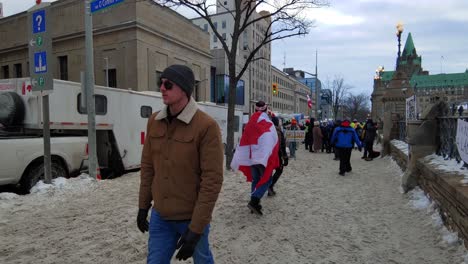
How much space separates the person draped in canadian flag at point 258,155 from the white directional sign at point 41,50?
4.26 meters

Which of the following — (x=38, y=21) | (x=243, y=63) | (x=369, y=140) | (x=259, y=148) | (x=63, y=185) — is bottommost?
(x=63, y=185)

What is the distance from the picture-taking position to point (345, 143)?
1077 cm

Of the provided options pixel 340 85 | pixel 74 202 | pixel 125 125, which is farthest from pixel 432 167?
pixel 340 85

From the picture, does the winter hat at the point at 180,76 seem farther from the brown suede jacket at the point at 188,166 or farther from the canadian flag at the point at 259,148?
the canadian flag at the point at 259,148

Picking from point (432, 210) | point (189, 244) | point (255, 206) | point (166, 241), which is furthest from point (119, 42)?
point (189, 244)

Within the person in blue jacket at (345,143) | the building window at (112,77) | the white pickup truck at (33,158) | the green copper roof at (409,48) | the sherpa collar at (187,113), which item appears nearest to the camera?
the sherpa collar at (187,113)

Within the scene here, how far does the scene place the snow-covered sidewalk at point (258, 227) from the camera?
435cm

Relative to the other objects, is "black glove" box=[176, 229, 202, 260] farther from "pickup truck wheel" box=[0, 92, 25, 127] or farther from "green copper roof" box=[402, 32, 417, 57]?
"green copper roof" box=[402, 32, 417, 57]

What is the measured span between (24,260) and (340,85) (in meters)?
63.8

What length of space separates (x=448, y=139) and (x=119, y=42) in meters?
31.5

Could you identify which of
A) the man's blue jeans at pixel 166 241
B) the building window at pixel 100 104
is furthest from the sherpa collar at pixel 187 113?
the building window at pixel 100 104

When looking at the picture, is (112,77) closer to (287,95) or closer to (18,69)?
(18,69)

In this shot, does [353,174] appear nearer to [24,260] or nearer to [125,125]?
[125,125]

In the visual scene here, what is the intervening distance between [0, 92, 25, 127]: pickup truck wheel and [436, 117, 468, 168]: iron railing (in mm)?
8906
